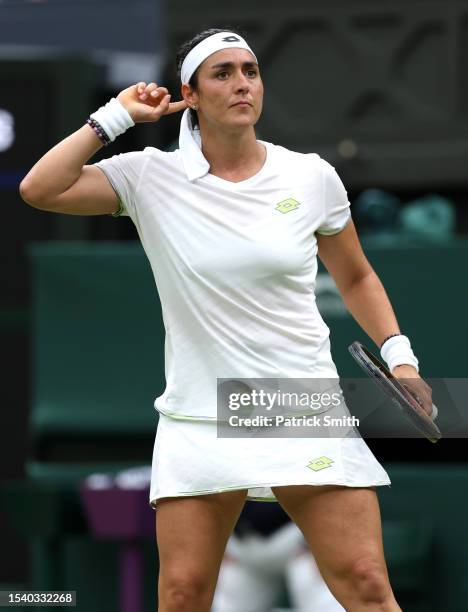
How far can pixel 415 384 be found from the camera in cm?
417

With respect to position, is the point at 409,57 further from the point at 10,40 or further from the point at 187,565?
the point at 187,565

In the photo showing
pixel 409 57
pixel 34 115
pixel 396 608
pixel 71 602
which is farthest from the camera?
pixel 409 57

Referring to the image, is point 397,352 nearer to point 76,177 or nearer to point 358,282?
point 358,282

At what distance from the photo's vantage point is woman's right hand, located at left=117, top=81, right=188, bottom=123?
165 inches

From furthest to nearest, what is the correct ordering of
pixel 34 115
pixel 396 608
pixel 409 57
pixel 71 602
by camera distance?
pixel 409 57 → pixel 34 115 → pixel 71 602 → pixel 396 608

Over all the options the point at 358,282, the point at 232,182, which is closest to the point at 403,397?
the point at 358,282

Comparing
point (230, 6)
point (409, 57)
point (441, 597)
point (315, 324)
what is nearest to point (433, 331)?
point (441, 597)

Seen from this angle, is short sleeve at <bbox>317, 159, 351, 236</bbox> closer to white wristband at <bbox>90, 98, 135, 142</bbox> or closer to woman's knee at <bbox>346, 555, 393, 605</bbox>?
white wristband at <bbox>90, 98, 135, 142</bbox>

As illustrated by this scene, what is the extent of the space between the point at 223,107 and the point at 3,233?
3.44m

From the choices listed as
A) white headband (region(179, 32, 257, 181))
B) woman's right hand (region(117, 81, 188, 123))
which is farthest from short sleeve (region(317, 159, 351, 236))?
woman's right hand (region(117, 81, 188, 123))

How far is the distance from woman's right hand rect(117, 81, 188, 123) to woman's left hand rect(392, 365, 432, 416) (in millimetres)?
900

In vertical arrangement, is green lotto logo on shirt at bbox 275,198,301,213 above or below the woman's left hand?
above

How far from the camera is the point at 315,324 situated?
413 centimetres

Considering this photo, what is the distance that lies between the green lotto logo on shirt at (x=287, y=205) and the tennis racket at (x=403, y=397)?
0.42 metres
